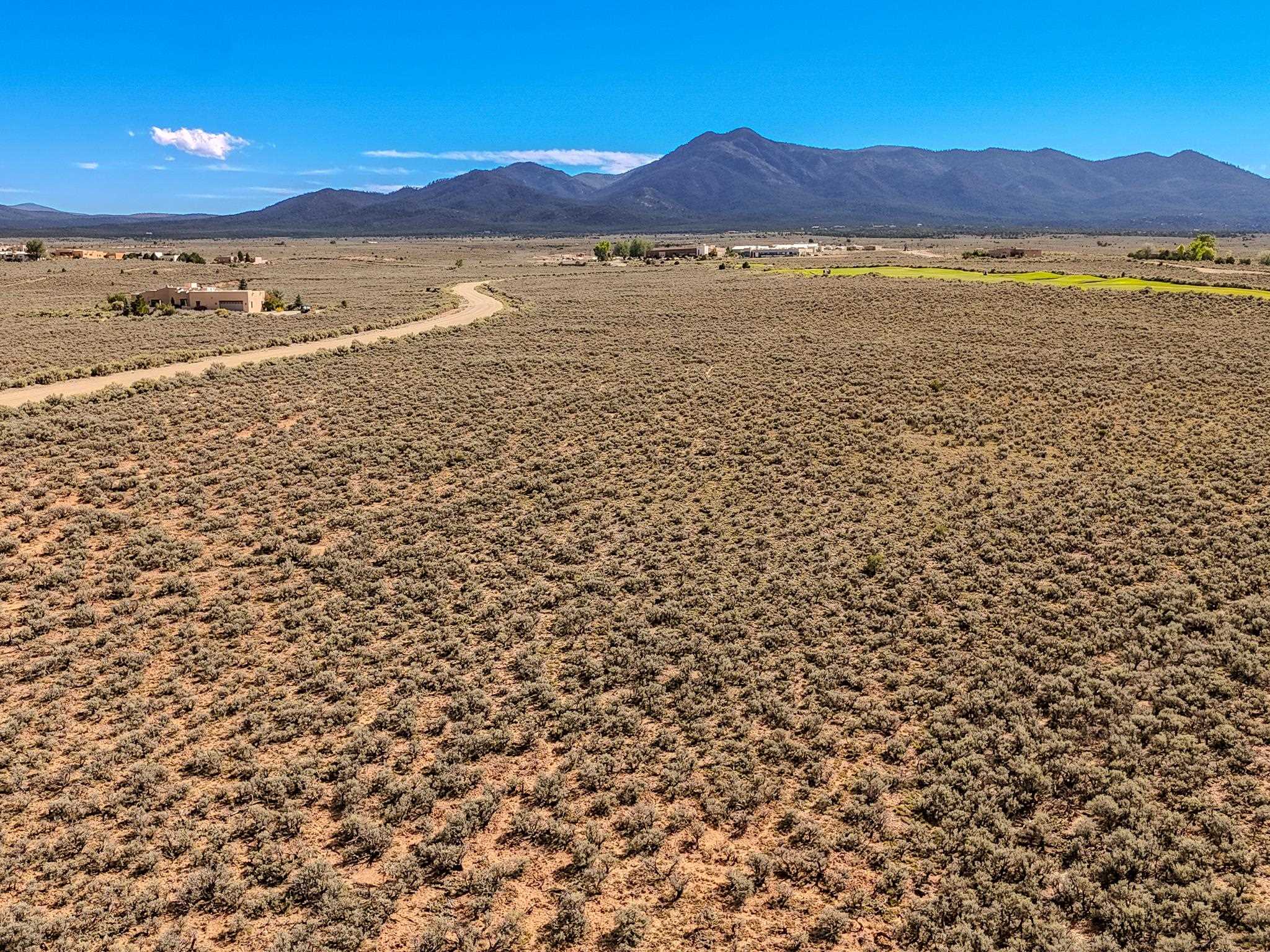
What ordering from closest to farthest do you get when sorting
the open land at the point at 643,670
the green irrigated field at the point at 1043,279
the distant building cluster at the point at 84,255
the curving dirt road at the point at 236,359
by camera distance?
the open land at the point at 643,670, the curving dirt road at the point at 236,359, the green irrigated field at the point at 1043,279, the distant building cluster at the point at 84,255

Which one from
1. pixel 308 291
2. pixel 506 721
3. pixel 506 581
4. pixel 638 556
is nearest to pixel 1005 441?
pixel 638 556

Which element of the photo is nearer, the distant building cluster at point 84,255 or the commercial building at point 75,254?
the distant building cluster at point 84,255

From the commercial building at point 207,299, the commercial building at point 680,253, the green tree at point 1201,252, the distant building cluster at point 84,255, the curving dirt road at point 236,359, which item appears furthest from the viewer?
the commercial building at point 680,253

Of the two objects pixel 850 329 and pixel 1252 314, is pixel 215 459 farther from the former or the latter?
pixel 1252 314

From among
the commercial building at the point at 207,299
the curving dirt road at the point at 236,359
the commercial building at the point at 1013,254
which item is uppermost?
the commercial building at the point at 1013,254

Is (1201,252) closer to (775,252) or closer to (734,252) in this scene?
(775,252)

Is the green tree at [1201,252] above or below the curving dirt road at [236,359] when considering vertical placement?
above

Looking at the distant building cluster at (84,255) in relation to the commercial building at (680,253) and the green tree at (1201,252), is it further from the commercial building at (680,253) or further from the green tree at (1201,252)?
the green tree at (1201,252)

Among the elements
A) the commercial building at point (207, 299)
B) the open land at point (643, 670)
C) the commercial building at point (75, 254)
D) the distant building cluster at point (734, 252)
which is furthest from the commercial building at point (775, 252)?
the commercial building at point (75, 254)
